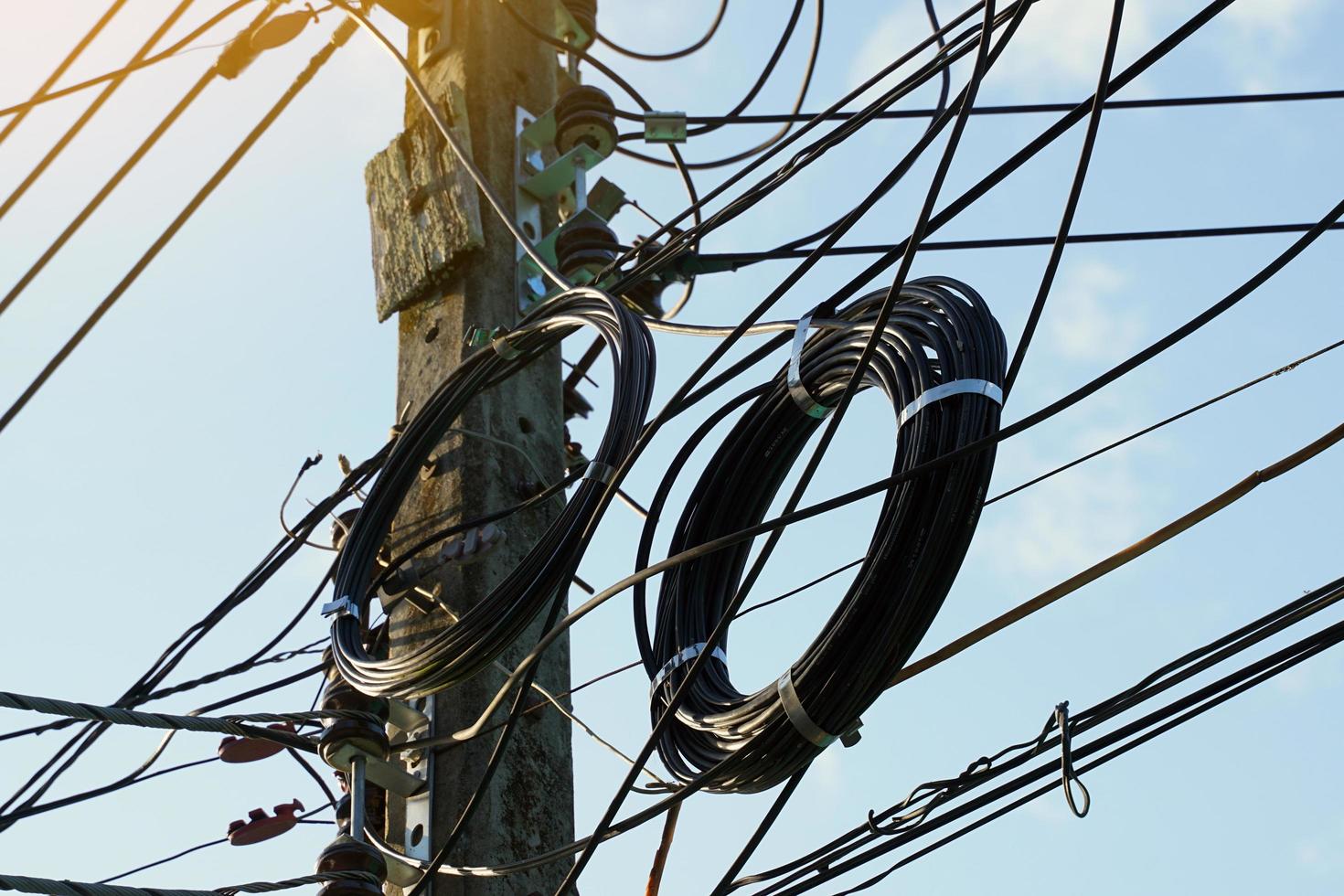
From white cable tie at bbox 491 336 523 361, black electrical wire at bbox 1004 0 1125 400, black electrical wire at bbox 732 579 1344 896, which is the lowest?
black electrical wire at bbox 732 579 1344 896

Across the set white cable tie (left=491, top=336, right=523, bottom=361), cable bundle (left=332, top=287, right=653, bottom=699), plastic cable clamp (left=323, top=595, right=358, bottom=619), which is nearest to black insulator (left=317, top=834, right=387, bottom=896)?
cable bundle (left=332, top=287, right=653, bottom=699)

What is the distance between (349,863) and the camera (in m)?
3.62

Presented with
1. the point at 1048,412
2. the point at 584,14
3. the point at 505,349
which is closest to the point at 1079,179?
the point at 1048,412

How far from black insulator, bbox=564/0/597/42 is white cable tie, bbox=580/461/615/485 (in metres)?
2.85

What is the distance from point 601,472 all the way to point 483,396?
948 millimetres

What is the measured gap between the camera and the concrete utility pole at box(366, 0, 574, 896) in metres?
3.94

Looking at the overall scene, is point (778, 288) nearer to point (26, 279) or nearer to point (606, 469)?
point (606, 469)

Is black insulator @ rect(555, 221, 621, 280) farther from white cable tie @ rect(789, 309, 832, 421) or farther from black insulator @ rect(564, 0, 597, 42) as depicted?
white cable tie @ rect(789, 309, 832, 421)

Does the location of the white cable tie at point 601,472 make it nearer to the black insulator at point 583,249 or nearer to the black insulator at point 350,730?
the black insulator at point 350,730

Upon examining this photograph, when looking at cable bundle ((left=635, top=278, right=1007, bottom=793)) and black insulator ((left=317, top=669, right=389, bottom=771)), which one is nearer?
cable bundle ((left=635, top=278, right=1007, bottom=793))

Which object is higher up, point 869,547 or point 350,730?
point 350,730

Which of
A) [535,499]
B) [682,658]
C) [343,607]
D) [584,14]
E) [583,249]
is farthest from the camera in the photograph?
[584,14]

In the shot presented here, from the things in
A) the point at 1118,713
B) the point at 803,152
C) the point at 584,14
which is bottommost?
the point at 1118,713

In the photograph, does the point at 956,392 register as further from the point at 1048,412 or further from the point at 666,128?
the point at 666,128
